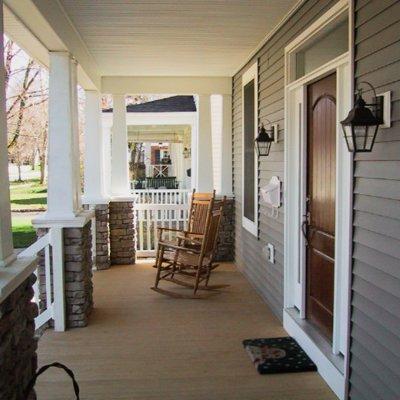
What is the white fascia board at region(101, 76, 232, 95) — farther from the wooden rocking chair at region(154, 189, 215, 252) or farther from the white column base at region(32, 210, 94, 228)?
the white column base at region(32, 210, 94, 228)

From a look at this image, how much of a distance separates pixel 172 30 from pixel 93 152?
8.33ft

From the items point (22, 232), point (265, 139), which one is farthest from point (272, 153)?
point (22, 232)

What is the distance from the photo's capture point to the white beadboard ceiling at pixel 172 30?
3922mm

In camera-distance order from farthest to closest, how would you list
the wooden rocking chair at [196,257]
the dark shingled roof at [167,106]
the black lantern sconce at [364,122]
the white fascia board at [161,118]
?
1. the dark shingled roof at [167,106]
2. the white fascia board at [161,118]
3. the wooden rocking chair at [196,257]
4. the black lantern sconce at [364,122]

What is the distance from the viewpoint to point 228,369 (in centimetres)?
352

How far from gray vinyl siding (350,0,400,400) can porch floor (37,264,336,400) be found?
646mm

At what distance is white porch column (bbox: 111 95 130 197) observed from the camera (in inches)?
287

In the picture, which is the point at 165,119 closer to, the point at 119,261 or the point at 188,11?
the point at 119,261

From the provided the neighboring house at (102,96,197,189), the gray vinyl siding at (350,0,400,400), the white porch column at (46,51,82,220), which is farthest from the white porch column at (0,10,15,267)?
the neighboring house at (102,96,197,189)

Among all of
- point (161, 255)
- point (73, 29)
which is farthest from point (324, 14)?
point (161, 255)

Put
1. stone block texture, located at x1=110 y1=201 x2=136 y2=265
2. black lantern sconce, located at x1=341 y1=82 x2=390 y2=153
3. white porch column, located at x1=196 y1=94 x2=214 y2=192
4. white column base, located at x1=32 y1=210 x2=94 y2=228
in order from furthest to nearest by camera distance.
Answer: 1. white porch column, located at x1=196 y1=94 x2=214 y2=192
2. stone block texture, located at x1=110 y1=201 x2=136 y2=265
3. white column base, located at x1=32 y1=210 x2=94 y2=228
4. black lantern sconce, located at x1=341 y1=82 x2=390 y2=153

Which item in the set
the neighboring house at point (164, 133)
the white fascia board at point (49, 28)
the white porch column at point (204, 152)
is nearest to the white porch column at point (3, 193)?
the white fascia board at point (49, 28)

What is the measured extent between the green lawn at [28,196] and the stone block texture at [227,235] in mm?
9206

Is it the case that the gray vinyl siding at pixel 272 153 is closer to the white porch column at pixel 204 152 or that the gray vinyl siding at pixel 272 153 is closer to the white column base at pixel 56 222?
the white porch column at pixel 204 152
